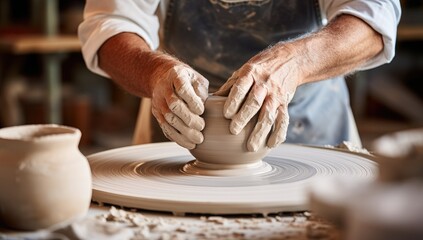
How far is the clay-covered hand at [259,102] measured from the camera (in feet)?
4.19

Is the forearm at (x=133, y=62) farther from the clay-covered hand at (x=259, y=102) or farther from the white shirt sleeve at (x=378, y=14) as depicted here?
the white shirt sleeve at (x=378, y=14)

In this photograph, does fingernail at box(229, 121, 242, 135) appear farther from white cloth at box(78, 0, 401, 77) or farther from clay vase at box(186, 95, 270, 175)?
white cloth at box(78, 0, 401, 77)

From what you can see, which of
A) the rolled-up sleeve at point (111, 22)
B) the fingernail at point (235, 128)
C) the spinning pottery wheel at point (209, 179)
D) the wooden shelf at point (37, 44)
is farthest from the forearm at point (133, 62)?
the wooden shelf at point (37, 44)

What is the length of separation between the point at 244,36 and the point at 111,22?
34 cm

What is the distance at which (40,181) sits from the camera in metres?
0.96

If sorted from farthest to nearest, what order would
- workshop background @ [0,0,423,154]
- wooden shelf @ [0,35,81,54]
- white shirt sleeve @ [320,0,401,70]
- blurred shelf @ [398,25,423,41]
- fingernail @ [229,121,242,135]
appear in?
blurred shelf @ [398,25,423,41], workshop background @ [0,0,423,154], wooden shelf @ [0,35,81,54], white shirt sleeve @ [320,0,401,70], fingernail @ [229,121,242,135]

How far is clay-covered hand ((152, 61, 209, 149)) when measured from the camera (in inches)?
50.9

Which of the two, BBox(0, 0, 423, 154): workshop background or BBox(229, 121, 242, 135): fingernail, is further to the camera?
BBox(0, 0, 423, 154): workshop background

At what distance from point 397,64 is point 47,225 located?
4.53 meters

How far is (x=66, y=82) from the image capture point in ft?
16.6

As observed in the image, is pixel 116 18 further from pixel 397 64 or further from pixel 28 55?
pixel 397 64

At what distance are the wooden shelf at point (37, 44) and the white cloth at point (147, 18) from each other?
1.78 m

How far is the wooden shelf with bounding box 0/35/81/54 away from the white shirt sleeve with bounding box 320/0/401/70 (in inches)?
84.9

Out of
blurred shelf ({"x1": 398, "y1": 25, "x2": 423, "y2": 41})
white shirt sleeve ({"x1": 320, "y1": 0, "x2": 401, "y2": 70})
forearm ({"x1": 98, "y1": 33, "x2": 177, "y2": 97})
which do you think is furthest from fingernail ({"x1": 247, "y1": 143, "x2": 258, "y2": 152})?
blurred shelf ({"x1": 398, "y1": 25, "x2": 423, "y2": 41})
